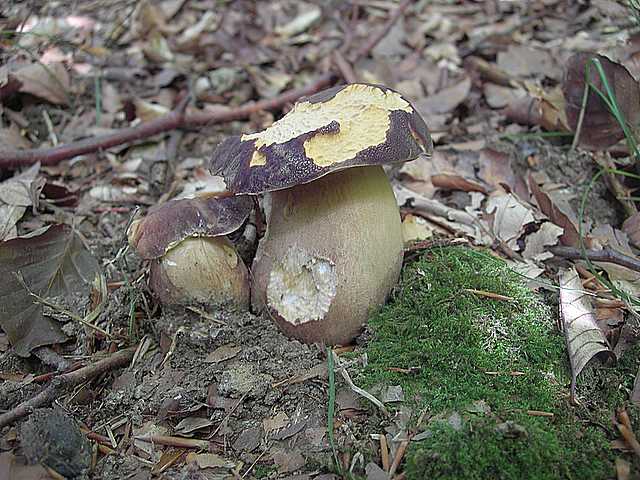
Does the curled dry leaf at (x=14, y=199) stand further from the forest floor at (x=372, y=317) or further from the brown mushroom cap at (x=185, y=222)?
the brown mushroom cap at (x=185, y=222)

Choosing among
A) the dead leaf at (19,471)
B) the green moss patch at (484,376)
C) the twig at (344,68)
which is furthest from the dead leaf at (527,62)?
the dead leaf at (19,471)

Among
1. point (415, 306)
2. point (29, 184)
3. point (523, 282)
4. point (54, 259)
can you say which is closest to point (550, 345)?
point (523, 282)

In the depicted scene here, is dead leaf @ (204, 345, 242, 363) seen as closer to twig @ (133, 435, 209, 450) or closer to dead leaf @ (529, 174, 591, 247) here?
twig @ (133, 435, 209, 450)

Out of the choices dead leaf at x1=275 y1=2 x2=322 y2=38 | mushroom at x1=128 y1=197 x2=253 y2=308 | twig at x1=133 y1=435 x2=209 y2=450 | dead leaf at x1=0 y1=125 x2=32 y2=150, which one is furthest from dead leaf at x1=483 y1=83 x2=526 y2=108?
dead leaf at x1=0 y1=125 x2=32 y2=150

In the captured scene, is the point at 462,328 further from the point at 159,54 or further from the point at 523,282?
the point at 159,54

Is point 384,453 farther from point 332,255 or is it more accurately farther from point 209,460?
point 332,255

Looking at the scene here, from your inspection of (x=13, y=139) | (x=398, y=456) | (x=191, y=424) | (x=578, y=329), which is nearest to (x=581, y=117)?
(x=578, y=329)
